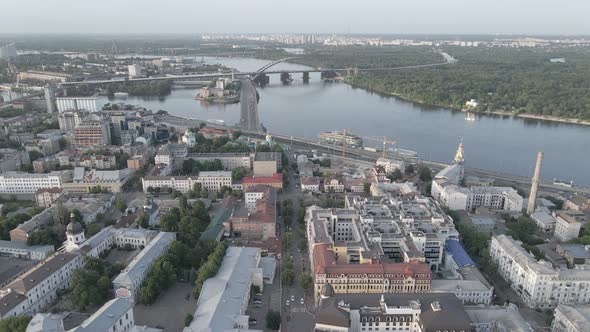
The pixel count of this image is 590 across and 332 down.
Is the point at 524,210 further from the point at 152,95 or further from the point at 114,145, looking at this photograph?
the point at 152,95

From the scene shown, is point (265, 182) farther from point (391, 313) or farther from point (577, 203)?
point (577, 203)

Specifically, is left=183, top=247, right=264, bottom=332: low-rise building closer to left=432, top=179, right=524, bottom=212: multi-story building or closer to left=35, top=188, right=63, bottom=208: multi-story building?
left=432, top=179, right=524, bottom=212: multi-story building

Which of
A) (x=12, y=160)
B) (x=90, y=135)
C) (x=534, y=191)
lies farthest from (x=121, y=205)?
(x=534, y=191)

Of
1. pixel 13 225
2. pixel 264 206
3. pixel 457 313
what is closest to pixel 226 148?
pixel 264 206

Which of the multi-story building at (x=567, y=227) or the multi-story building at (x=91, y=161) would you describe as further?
the multi-story building at (x=91, y=161)

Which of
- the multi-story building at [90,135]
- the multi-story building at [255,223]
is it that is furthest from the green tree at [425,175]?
the multi-story building at [90,135]

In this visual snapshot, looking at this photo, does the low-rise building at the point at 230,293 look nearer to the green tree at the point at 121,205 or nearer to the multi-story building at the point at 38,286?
the multi-story building at the point at 38,286

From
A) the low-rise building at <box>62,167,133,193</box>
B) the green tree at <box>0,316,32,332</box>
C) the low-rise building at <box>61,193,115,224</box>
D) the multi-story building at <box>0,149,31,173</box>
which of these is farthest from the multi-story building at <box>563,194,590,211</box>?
the multi-story building at <box>0,149,31,173</box>
